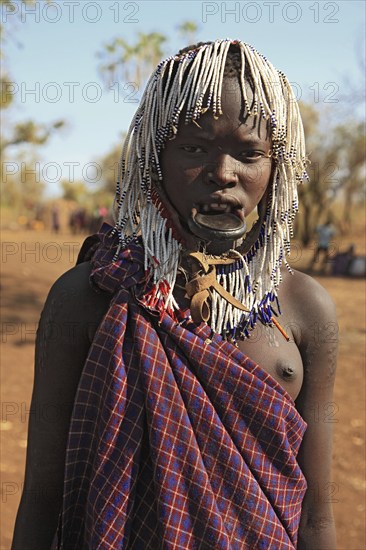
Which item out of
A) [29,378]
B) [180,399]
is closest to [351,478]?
[29,378]

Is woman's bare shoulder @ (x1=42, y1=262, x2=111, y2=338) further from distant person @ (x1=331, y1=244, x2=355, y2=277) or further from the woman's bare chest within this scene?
distant person @ (x1=331, y1=244, x2=355, y2=277)

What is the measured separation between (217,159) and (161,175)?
128 millimetres

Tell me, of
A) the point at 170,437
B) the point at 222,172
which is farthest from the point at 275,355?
the point at 222,172

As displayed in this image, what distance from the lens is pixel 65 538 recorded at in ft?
4.60

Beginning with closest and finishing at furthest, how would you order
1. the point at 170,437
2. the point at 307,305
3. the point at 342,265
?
the point at 170,437, the point at 307,305, the point at 342,265

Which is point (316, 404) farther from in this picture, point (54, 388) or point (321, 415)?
point (54, 388)

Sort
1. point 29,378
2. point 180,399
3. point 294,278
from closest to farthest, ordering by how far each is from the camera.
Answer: point 180,399 → point 294,278 → point 29,378

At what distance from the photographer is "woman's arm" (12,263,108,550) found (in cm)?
134

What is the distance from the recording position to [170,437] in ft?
4.11

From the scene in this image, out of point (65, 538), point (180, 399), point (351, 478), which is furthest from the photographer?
point (351, 478)

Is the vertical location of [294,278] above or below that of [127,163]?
below

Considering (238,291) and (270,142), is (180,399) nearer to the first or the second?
(238,291)

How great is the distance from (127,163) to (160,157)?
11cm

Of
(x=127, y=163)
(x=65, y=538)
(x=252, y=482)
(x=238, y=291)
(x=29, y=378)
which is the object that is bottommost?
(x=29, y=378)
